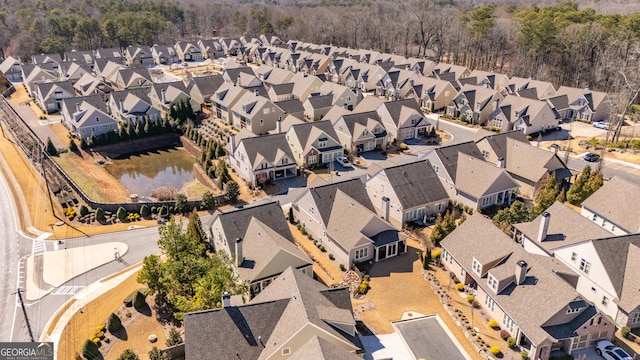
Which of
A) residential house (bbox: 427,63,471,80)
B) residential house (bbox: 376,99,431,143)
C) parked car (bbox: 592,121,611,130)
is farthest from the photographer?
residential house (bbox: 427,63,471,80)

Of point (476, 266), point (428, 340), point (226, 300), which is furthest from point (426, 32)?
point (226, 300)

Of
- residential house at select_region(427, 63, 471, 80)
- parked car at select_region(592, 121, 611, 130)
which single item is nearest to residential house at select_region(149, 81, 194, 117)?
residential house at select_region(427, 63, 471, 80)

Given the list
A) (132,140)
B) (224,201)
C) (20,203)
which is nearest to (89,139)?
(132,140)

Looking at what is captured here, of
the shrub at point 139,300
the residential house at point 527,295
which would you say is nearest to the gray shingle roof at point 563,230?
the residential house at point 527,295

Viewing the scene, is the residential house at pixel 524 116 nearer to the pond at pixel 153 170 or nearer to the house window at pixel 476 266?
the house window at pixel 476 266

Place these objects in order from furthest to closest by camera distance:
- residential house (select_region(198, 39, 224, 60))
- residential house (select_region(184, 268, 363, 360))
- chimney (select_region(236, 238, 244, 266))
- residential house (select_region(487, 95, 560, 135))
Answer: residential house (select_region(198, 39, 224, 60)) → residential house (select_region(487, 95, 560, 135)) → chimney (select_region(236, 238, 244, 266)) → residential house (select_region(184, 268, 363, 360))

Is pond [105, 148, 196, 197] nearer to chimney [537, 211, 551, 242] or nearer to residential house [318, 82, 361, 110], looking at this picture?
residential house [318, 82, 361, 110]
